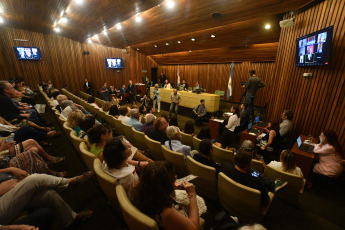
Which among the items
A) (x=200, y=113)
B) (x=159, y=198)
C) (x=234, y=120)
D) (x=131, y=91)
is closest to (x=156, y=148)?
(x=159, y=198)

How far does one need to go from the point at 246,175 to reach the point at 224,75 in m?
10.4

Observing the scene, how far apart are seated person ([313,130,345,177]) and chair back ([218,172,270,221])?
1.96 m

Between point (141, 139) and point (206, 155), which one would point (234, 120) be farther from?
point (141, 139)

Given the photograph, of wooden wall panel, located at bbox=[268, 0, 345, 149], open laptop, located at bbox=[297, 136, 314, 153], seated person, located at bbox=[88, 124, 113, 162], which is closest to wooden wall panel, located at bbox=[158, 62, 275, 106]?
wooden wall panel, located at bbox=[268, 0, 345, 149]

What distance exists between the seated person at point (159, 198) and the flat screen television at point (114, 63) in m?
12.6

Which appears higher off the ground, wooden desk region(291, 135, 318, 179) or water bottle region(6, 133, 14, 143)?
water bottle region(6, 133, 14, 143)

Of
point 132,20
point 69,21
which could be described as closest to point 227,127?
point 132,20

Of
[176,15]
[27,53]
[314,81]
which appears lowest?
[314,81]

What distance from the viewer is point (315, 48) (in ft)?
10.6

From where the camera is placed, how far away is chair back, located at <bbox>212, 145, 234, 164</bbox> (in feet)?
8.07

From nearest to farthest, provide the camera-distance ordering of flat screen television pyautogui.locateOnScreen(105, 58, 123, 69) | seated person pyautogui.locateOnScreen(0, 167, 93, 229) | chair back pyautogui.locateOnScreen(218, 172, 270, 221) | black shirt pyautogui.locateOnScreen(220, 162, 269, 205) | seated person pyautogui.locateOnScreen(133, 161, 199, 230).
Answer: seated person pyautogui.locateOnScreen(133, 161, 199, 230) → seated person pyautogui.locateOnScreen(0, 167, 93, 229) → chair back pyautogui.locateOnScreen(218, 172, 270, 221) → black shirt pyautogui.locateOnScreen(220, 162, 269, 205) → flat screen television pyautogui.locateOnScreen(105, 58, 123, 69)

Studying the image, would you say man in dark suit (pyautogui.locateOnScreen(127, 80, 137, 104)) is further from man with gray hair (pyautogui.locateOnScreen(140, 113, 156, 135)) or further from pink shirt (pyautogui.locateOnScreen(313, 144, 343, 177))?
pink shirt (pyautogui.locateOnScreen(313, 144, 343, 177))

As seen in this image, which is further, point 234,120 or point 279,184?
point 234,120

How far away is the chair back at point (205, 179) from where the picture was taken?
1.90 meters
